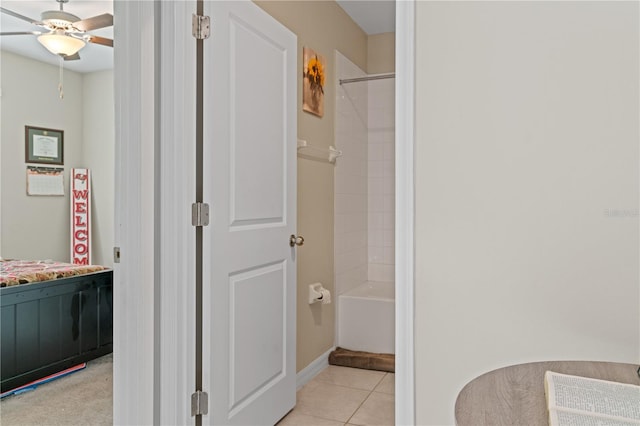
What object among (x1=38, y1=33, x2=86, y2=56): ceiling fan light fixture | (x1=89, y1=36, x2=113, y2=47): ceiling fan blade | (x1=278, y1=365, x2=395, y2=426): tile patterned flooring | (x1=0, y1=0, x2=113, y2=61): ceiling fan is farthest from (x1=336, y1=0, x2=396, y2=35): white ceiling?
(x1=278, y1=365, x2=395, y2=426): tile patterned flooring

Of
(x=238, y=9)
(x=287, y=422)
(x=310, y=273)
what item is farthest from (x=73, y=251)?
(x=238, y=9)

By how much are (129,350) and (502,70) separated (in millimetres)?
1612

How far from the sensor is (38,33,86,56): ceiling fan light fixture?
366 centimetres

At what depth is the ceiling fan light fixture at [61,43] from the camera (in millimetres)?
3662

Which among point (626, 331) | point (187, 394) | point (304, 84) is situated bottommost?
point (187, 394)

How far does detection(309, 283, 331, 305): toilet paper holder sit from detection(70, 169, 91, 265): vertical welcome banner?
3660 mm

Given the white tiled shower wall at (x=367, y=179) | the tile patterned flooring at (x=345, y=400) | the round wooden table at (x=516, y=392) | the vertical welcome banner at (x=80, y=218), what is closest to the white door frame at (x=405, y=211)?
the round wooden table at (x=516, y=392)

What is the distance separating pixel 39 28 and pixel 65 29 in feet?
3.03

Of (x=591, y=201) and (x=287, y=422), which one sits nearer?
(x=591, y=201)

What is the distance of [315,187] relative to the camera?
10.4 feet

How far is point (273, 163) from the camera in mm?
2363

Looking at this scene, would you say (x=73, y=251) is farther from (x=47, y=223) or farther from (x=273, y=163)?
(x=273, y=163)

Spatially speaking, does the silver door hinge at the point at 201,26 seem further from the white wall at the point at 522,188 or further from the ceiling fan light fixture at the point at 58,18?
the ceiling fan light fixture at the point at 58,18

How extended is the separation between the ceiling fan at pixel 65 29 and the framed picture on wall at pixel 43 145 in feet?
5.33
